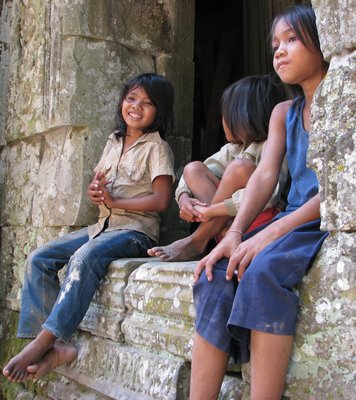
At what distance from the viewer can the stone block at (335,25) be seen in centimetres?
159

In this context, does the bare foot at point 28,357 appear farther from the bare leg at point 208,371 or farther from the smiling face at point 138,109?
the smiling face at point 138,109

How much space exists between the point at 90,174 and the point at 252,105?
110 centimetres

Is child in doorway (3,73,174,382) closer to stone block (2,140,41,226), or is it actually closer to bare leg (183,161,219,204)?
bare leg (183,161,219,204)

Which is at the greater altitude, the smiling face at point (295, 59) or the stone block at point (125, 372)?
the smiling face at point (295, 59)

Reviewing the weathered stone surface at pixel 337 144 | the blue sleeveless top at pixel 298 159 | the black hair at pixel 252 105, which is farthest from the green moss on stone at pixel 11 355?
the weathered stone surface at pixel 337 144

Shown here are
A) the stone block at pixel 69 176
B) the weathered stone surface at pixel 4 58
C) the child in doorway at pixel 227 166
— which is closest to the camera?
the child in doorway at pixel 227 166

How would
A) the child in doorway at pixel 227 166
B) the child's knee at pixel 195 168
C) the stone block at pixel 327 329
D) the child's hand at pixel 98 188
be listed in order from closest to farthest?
the stone block at pixel 327 329, the child in doorway at pixel 227 166, the child's knee at pixel 195 168, the child's hand at pixel 98 188

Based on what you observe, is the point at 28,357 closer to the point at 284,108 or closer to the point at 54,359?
the point at 54,359

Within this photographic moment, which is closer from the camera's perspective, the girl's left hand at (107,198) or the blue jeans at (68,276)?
the blue jeans at (68,276)

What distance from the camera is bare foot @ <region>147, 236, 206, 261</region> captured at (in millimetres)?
2570

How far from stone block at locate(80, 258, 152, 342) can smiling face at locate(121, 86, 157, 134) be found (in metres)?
0.81

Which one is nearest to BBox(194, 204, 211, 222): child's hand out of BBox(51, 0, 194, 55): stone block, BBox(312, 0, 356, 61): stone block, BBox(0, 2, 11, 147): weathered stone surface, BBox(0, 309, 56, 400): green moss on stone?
A: BBox(312, 0, 356, 61): stone block

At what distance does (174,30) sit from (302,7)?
1662 millimetres

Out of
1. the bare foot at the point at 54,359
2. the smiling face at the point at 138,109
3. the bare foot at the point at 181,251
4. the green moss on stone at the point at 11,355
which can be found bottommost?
the green moss on stone at the point at 11,355
